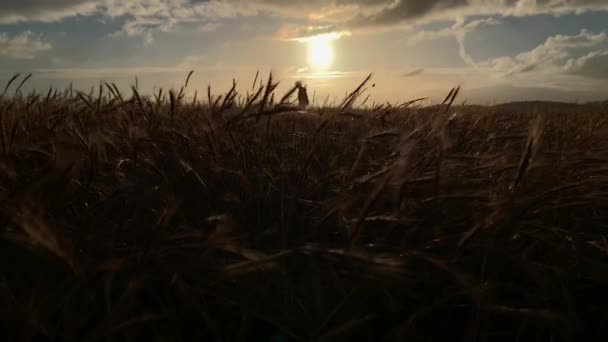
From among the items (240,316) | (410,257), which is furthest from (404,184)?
(240,316)

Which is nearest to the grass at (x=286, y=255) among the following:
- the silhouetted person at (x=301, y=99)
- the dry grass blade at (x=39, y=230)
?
Result: the dry grass blade at (x=39, y=230)

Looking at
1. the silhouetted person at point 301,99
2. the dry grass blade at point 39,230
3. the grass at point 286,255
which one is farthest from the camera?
the silhouetted person at point 301,99

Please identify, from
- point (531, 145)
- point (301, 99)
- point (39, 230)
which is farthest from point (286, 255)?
point (301, 99)

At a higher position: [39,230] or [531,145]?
[531,145]

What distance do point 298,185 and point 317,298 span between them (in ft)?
2.10

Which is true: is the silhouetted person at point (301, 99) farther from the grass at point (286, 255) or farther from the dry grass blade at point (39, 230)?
the dry grass blade at point (39, 230)

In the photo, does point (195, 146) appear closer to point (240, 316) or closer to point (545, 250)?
point (240, 316)

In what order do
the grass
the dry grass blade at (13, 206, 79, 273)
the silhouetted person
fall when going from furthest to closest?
1. the silhouetted person
2. the grass
3. the dry grass blade at (13, 206, 79, 273)

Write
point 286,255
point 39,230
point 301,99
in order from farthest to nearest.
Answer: point 301,99 < point 286,255 < point 39,230

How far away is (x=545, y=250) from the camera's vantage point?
140 cm

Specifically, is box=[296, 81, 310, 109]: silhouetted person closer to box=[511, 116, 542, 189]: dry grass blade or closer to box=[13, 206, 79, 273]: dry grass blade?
box=[511, 116, 542, 189]: dry grass blade

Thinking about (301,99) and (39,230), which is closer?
(39,230)

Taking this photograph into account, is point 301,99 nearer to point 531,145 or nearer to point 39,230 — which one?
point 531,145

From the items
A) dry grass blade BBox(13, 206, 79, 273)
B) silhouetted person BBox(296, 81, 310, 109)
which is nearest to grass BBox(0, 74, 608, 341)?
dry grass blade BBox(13, 206, 79, 273)
